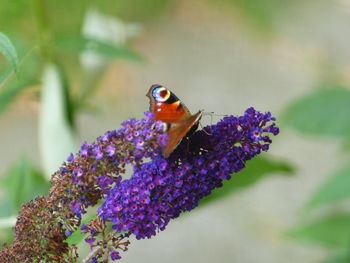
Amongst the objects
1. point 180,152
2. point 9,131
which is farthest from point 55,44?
point 9,131

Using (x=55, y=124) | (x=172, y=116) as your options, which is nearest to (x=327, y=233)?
(x=55, y=124)

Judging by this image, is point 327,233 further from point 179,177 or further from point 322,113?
point 179,177

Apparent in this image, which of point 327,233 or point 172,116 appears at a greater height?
point 327,233

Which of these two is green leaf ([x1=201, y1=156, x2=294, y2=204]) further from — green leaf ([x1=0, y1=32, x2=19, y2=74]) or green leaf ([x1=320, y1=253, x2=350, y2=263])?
green leaf ([x1=0, y1=32, x2=19, y2=74])

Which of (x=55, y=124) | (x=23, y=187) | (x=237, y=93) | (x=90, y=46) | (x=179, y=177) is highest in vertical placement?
(x=237, y=93)

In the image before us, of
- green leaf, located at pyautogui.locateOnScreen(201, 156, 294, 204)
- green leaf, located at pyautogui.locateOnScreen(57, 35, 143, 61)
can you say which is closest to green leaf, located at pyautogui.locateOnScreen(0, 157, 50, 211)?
green leaf, located at pyautogui.locateOnScreen(57, 35, 143, 61)

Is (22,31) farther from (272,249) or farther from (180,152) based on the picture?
(180,152)

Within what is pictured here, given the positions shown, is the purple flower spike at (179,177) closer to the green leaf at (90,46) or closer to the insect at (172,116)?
the insect at (172,116)
